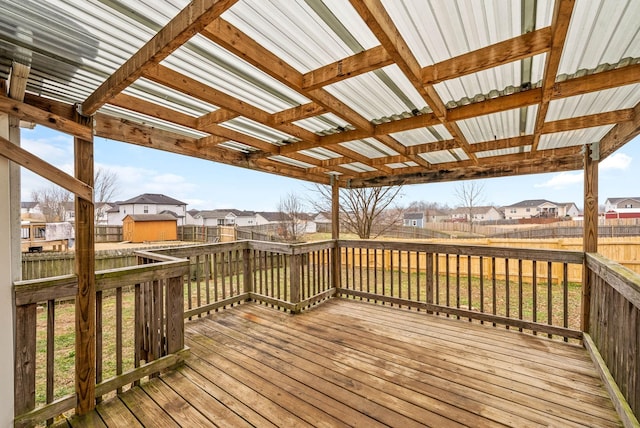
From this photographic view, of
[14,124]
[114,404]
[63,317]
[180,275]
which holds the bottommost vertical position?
[63,317]

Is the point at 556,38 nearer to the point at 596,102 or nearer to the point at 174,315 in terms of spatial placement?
the point at 596,102

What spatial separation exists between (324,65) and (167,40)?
2.93 feet

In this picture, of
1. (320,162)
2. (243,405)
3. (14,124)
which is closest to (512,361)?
(243,405)

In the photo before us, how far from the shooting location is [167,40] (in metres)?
1.30

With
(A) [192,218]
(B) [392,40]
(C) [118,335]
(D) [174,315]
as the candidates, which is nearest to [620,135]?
(B) [392,40]

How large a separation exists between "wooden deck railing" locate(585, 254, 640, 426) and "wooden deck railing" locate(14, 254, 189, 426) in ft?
11.9

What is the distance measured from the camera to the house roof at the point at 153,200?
2894cm

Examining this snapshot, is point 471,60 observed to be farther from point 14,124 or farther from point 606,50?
point 14,124

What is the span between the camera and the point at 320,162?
441cm

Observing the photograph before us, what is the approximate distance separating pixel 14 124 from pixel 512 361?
4.67 m

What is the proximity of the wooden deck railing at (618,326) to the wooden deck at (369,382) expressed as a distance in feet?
0.63

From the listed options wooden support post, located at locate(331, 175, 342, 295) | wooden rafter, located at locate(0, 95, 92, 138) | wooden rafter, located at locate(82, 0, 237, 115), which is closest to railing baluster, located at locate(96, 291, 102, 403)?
wooden rafter, located at locate(0, 95, 92, 138)

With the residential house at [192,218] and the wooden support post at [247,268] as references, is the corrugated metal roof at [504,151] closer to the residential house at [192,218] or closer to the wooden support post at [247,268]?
the wooden support post at [247,268]

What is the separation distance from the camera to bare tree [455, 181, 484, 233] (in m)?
17.3
